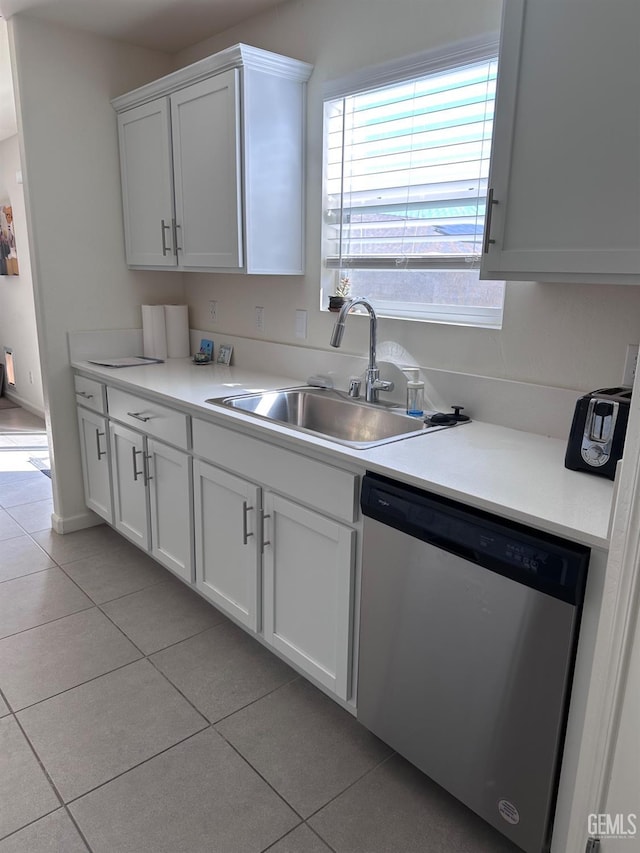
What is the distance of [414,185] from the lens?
214 cm

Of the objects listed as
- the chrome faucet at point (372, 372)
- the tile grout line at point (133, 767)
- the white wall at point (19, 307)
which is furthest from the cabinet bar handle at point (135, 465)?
the white wall at point (19, 307)

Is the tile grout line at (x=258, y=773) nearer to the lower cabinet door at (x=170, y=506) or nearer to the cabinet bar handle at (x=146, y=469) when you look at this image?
the lower cabinet door at (x=170, y=506)

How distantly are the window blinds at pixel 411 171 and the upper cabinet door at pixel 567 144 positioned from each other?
1.61ft

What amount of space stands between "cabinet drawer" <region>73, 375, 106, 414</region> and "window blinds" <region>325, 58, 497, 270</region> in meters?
1.25

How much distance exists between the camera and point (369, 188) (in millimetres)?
2295

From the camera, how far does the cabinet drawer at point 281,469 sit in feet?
5.38

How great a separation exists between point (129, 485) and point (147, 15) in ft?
6.80

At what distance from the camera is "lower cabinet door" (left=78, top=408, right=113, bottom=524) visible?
290 cm

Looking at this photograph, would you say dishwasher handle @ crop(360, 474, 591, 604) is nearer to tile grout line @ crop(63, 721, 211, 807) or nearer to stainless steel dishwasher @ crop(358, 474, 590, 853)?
stainless steel dishwasher @ crop(358, 474, 590, 853)

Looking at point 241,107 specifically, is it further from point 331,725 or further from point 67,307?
point 331,725

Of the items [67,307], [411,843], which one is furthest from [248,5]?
[411,843]

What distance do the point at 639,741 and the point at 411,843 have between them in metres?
0.88

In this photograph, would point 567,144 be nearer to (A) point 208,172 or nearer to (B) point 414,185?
(B) point 414,185

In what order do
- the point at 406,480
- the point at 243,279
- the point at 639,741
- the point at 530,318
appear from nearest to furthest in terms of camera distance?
the point at 639,741 < the point at 406,480 < the point at 530,318 < the point at 243,279
